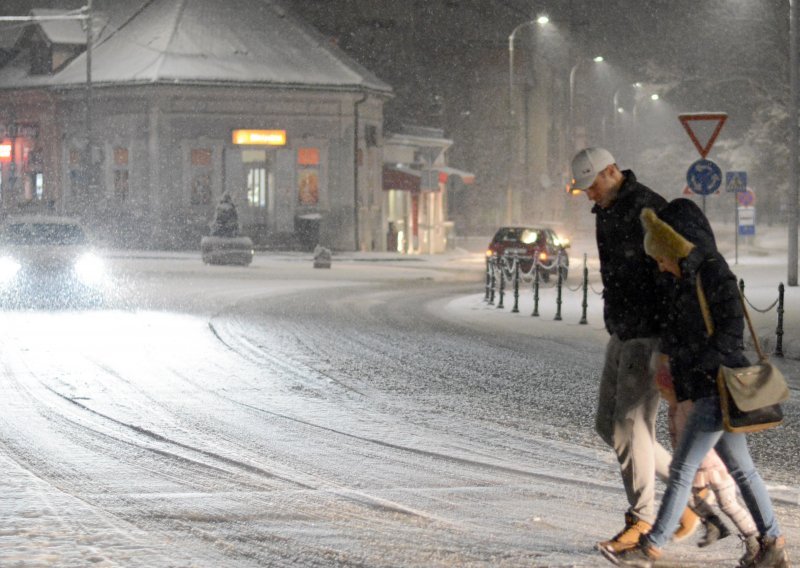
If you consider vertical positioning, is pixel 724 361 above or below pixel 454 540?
above

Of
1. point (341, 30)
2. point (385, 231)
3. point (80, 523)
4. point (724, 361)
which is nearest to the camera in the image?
point (724, 361)

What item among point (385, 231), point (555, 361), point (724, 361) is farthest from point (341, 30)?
point (724, 361)

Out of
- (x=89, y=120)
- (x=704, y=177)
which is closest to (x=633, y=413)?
(x=704, y=177)

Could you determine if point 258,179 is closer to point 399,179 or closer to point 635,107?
point 399,179

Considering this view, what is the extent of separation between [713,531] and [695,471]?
0.65 m

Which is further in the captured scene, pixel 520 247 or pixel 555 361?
pixel 520 247

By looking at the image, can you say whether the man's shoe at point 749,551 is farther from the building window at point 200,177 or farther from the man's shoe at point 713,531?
the building window at point 200,177

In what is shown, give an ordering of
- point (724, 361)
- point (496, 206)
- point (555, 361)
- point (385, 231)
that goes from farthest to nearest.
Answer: point (496, 206)
point (385, 231)
point (555, 361)
point (724, 361)

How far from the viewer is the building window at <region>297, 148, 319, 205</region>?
51.8m

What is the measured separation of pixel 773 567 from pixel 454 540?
1578 mm

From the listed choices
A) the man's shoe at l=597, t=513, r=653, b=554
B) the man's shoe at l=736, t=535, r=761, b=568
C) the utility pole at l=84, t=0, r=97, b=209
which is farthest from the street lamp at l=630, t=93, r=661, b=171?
the man's shoe at l=736, t=535, r=761, b=568

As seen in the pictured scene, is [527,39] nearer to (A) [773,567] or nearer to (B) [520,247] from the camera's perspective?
(B) [520,247]

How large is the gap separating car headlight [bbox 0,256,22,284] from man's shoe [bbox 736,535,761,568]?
73.8 ft

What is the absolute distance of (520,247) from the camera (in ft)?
127
